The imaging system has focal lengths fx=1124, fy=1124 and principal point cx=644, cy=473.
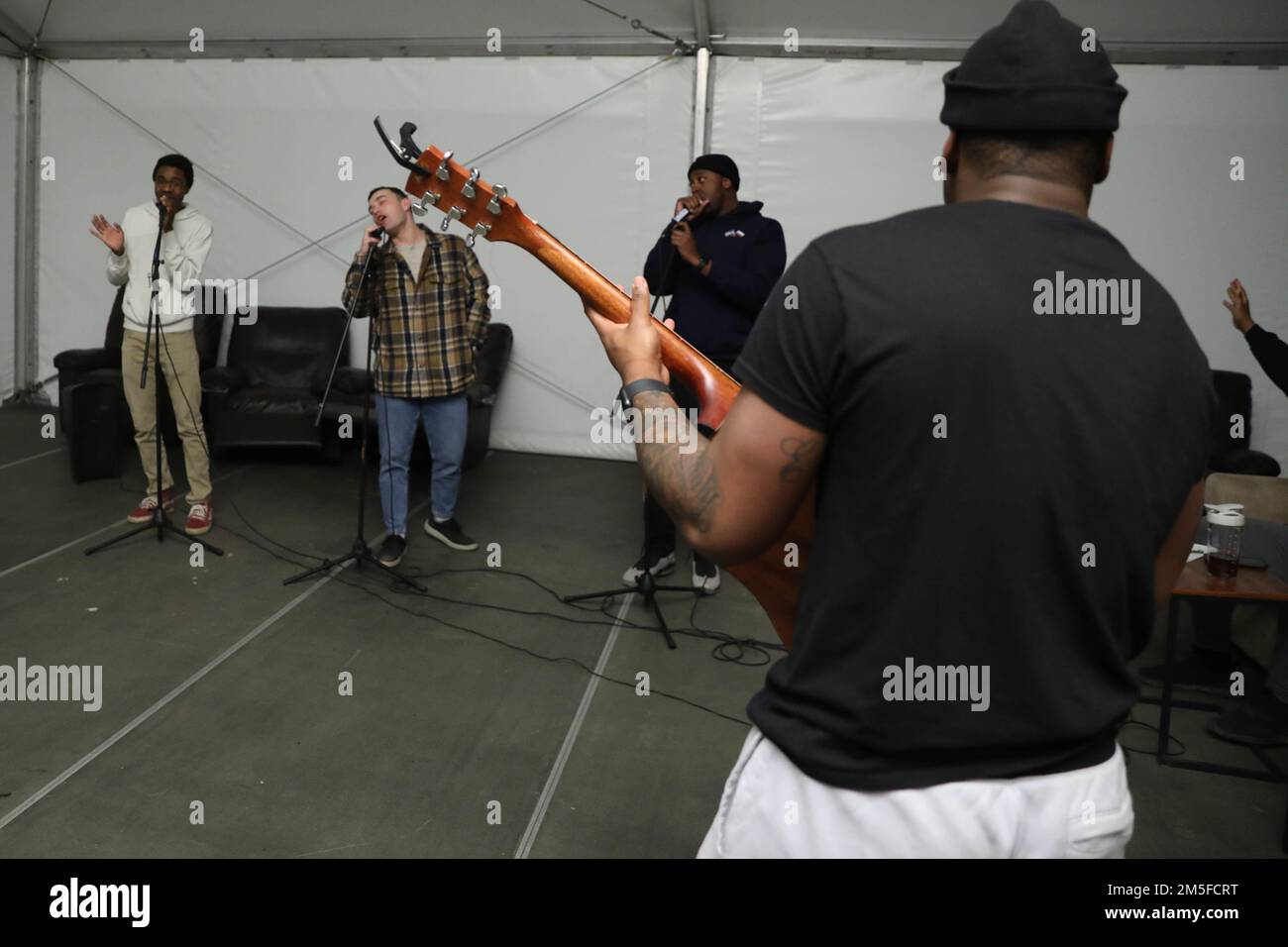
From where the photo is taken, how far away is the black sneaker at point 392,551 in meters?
5.08

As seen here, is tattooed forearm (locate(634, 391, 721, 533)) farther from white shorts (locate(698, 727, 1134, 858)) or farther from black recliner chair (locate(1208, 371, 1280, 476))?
black recliner chair (locate(1208, 371, 1280, 476))

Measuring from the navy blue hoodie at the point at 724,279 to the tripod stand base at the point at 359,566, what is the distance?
1.59 m

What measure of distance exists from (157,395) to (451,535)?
151 cm

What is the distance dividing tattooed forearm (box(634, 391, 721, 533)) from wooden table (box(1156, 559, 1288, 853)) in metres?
2.45

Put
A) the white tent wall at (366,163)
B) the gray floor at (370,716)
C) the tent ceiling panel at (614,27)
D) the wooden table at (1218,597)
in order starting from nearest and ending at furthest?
1. the gray floor at (370,716)
2. the wooden table at (1218,597)
3. the tent ceiling panel at (614,27)
4. the white tent wall at (366,163)

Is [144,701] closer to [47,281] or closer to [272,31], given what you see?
[272,31]

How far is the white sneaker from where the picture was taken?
195 inches

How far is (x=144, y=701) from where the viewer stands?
3.66 metres

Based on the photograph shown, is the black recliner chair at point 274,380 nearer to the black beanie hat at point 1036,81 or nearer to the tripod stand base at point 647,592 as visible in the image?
the tripod stand base at point 647,592

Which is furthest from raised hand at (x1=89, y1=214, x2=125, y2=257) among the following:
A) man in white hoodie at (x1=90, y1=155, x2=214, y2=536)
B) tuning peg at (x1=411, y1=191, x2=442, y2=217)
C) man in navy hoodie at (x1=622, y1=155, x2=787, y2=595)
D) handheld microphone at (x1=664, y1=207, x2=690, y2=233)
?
tuning peg at (x1=411, y1=191, x2=442, y2=217)

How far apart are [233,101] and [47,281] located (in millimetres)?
1953

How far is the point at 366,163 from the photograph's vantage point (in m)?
7.34

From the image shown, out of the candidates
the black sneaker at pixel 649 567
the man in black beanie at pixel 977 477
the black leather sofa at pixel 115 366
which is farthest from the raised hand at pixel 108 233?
the man in black beanie at pixel 977 477

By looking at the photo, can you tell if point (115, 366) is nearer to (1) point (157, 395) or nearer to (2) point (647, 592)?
(1) point (157, 395)
